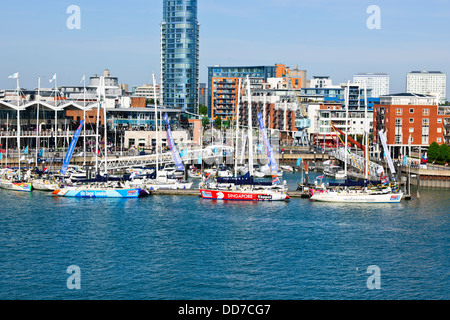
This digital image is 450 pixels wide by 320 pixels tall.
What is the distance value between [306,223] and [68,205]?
14559 mm

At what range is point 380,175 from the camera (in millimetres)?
47688

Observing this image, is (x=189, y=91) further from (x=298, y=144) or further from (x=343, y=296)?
(x=343, y=296)

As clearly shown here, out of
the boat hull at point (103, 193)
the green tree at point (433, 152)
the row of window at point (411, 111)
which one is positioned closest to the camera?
the boat hull at point (103, 193)

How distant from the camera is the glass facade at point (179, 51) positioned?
12006 centimetres

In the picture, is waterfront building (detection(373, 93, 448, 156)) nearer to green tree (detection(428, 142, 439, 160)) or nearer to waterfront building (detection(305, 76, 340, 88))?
green tree (detection(428, 142, 439, 160))

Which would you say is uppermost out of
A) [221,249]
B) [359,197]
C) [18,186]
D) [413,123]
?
[413,123]

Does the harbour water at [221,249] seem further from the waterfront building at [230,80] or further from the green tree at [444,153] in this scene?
the waterfront building at [230,80]

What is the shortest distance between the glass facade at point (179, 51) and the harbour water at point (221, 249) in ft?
267

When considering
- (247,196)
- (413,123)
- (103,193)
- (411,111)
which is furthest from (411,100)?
(103,193)

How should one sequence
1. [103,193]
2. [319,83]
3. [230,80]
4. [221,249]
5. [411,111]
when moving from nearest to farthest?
[221,249], [103,193], [411,111], [230,80], [319,83]

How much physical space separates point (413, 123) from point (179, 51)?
206 ft

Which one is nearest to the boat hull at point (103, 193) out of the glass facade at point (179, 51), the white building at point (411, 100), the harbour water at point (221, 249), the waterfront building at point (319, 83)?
the harbour water at point (221, 249)

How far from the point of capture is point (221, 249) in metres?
28.0

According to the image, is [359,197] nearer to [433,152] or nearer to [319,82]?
[433,152]
